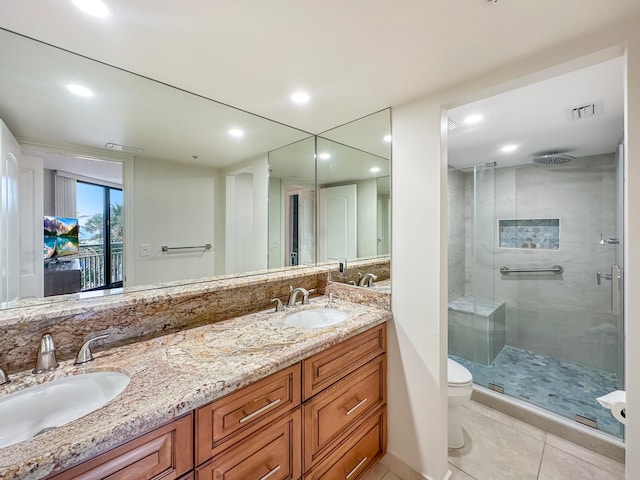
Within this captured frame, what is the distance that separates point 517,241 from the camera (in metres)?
3.19

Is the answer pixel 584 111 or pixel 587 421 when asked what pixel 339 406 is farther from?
pixel 584 111

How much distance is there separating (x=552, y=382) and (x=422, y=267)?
7.20 ft

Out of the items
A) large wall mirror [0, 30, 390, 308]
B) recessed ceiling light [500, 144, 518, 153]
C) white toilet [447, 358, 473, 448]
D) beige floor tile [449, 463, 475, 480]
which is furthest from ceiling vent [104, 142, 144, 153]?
recessed ceiling light [500, 144, 518, 153]

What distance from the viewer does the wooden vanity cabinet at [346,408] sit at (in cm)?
123

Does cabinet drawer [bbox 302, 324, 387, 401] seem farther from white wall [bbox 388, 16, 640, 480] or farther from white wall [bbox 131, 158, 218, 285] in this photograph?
white wall [bbox 131, 158, 218, 285]

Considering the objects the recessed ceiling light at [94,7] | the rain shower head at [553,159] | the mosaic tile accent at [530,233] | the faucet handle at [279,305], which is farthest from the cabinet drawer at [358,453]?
the rain shower head at [553,159]

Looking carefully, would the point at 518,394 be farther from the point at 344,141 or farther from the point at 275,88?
the point at 275,88

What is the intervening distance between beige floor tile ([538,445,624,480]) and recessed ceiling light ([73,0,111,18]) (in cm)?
310

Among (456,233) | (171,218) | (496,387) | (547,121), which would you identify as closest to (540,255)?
(456,233)

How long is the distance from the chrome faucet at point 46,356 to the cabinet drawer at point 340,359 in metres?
0.97

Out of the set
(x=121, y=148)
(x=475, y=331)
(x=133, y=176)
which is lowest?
(x=475, y=331)

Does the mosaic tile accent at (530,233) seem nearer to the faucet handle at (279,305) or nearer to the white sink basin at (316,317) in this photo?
the white sink basin at (316,317)

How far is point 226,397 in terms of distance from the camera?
92 centimetres

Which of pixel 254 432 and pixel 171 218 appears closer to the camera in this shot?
pixel 254 432
